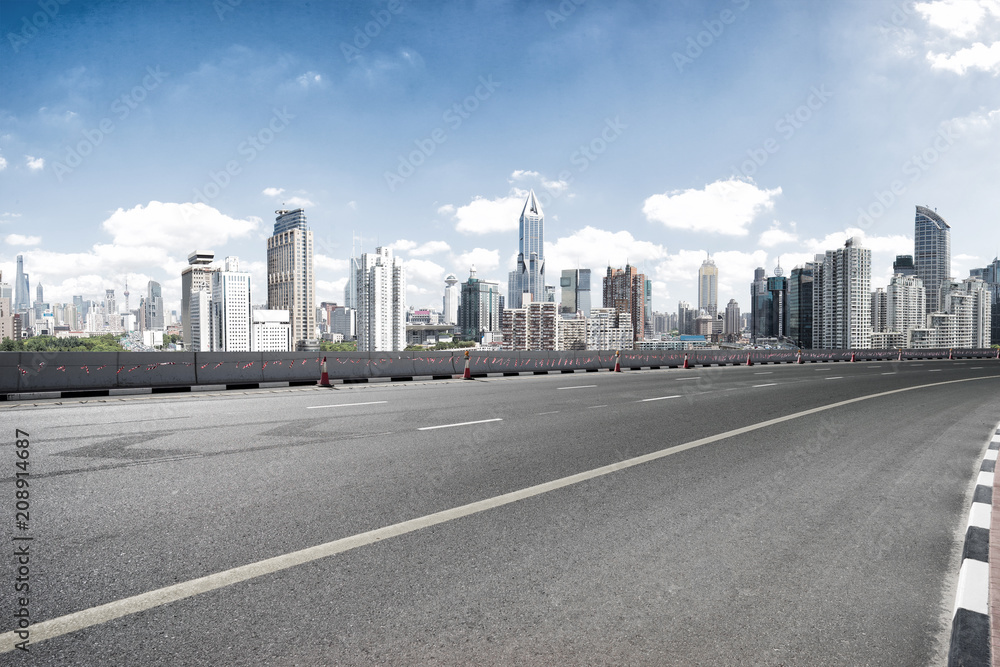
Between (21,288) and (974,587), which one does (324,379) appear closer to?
(974,587)

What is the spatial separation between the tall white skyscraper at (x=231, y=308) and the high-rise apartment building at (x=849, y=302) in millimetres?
139301

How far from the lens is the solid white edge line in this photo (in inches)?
173

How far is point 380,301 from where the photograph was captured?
15150 centimetres

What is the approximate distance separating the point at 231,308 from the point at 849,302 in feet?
490

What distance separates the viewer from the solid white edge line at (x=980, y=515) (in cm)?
439

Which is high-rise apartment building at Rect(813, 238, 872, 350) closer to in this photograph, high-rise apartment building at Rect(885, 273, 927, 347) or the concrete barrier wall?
high-rise apartment building at Rect(885, 273, 927, 347)

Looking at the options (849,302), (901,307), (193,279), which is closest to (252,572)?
(849,302)

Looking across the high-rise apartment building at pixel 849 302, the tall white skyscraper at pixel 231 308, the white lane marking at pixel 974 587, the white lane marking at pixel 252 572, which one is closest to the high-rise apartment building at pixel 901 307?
the high-rise apartment building at pixel 849 302

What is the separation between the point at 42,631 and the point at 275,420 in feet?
23.1

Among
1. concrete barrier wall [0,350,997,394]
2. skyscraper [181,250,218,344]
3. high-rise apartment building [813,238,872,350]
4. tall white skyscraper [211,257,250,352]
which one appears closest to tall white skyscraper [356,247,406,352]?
tall white skyscraper [211,257,250,352]

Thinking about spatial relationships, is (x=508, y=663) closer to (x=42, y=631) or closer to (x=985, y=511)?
(x=42, y=631)

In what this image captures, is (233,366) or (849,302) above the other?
(849,302)

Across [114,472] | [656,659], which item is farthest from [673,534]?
[114,472]

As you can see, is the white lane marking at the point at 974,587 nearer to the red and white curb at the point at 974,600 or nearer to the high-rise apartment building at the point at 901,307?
the red and white curb at the point at 974,600
